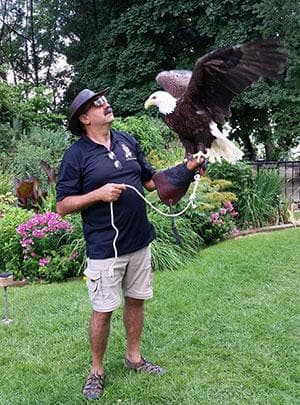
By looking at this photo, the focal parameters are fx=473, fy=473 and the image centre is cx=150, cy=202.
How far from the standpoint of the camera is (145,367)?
278 centimetres

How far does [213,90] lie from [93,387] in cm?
169

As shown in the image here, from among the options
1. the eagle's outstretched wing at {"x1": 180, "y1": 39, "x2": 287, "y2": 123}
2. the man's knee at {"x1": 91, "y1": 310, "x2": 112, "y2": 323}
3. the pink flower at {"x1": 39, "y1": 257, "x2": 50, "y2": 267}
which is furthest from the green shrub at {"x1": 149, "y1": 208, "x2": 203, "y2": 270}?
the eagle's outstretched wing at {"x1": 180, "y1": 39, "x2": 287, "y2": 123}

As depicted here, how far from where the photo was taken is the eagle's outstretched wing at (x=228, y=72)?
1.94m

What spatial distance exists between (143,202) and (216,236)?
335 centimetres

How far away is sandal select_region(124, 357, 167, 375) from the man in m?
0.23

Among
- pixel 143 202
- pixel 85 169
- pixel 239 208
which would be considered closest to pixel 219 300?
pixel 143 202

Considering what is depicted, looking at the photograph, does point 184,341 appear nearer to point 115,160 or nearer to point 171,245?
point 115,160

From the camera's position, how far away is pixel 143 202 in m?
2.56

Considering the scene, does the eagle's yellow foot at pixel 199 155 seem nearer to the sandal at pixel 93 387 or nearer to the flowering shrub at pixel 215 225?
the sandal at pixel 93 387

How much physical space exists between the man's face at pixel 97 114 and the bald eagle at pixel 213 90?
0.26 metres

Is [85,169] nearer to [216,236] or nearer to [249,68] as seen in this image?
[249,68]

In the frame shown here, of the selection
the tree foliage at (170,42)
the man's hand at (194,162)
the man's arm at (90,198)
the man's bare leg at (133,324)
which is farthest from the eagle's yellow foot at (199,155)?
the tree foliage at (170,42)

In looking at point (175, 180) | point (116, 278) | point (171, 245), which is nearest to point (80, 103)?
point (175, 180)

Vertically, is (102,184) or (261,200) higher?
(102,184)
